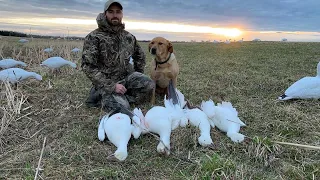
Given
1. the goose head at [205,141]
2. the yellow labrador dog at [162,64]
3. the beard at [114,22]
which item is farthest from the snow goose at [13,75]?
the goose head at [205,141]

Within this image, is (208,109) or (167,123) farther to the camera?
(208,109)

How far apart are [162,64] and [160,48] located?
27 cm

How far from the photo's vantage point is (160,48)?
5375 mm

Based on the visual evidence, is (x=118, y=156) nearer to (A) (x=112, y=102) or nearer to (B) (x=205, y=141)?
(B) (x=205, y=141)

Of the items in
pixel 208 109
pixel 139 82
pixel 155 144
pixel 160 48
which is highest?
pixel 160 48

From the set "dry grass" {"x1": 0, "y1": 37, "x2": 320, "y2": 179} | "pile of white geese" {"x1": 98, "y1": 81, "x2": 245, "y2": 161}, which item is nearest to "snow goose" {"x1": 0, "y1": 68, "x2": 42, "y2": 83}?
"dry grass" {"x1": 0, "y1": 37, "x2": 320, "y2": 179}

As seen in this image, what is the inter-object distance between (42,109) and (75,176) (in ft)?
7.16

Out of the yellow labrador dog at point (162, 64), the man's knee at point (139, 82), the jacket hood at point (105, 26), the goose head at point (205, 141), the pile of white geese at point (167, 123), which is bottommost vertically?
the goose head at point (205, 141)

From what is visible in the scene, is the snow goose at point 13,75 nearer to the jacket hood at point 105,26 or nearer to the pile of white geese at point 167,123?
the jacket hood at point 105,26

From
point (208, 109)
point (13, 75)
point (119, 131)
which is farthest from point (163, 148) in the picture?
point (13, 75)

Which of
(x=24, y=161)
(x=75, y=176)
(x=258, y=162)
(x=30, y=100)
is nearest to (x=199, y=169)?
(x=258, y=162)

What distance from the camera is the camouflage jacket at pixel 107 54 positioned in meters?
4.88

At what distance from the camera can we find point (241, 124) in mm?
4129

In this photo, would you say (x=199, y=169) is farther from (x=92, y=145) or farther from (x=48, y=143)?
(x=48, y=143)
